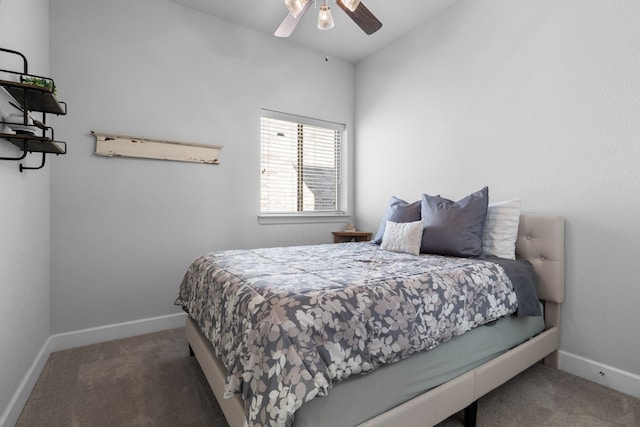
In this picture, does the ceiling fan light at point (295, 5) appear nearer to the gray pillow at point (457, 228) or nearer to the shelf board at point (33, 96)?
the shelf board at point (33, 96)

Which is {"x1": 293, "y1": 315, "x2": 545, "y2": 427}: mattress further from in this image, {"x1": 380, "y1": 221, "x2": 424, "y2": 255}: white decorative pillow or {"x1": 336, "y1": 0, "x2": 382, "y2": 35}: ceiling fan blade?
{"x1": 336, "y1": 0, "x2": 382, "y2": 35}: ceiling fan blade

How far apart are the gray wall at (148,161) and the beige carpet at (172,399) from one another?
0.65m

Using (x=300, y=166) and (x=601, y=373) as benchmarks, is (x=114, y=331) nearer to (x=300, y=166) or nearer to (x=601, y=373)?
(x=300, y=166)

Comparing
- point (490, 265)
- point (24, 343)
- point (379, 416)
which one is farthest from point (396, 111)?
point (24, 343)

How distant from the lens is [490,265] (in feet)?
5.92

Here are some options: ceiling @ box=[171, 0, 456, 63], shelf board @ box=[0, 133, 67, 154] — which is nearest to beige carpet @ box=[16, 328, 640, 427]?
shelf board @ box=[0, 133, 67, 154]

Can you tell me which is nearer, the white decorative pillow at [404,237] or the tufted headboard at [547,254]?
the tufted headboard at [547,254]

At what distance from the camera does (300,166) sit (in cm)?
358

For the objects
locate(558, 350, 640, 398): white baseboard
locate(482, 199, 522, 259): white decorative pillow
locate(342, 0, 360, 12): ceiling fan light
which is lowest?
locate(558, 350, 640, 398): white baseboard

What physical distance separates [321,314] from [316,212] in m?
2.60

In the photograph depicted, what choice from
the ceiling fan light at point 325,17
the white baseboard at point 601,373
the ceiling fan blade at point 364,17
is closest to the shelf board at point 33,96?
the ceiling fan light at point 325,17

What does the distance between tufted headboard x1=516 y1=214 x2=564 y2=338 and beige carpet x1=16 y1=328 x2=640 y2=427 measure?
465 mm

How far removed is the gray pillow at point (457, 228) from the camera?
206cm

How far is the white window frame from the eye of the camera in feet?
10.7
